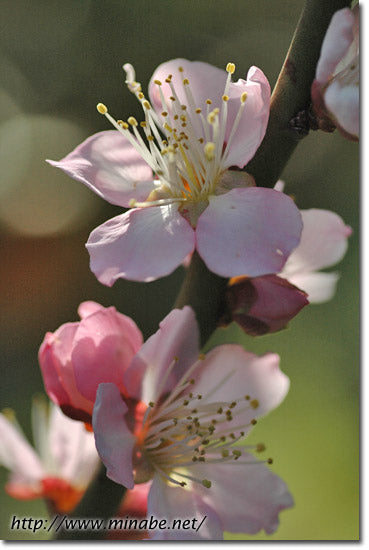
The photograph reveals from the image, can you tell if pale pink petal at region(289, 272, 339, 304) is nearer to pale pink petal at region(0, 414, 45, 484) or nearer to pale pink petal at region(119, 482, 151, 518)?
pale pink petal at region(119, 482, 151, 518)

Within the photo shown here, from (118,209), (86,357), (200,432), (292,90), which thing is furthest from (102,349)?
(118,209)

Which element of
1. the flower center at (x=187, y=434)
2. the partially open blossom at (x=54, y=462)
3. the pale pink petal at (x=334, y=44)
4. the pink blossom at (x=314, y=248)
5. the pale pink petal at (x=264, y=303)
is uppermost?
the pale pink petal at (x=334, y=44)

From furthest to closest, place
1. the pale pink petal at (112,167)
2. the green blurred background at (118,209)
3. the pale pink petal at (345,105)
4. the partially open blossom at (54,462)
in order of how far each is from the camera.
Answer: the green blurred background at (118,209)
the partially open blossom at (54,462)
the pale pink petal at (112,167)
the pale pink petal at (345,105)

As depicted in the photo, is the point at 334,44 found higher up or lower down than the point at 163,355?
higher up

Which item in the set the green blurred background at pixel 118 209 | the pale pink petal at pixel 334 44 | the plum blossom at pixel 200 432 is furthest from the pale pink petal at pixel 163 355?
the green blurred background at pixel 118 209

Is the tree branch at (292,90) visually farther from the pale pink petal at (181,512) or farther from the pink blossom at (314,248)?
the pale pink petal at (181,512)

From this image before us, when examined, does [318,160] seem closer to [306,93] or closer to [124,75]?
[124,75]

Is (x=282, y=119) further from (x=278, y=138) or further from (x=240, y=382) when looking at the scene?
(x=240, y=382)
